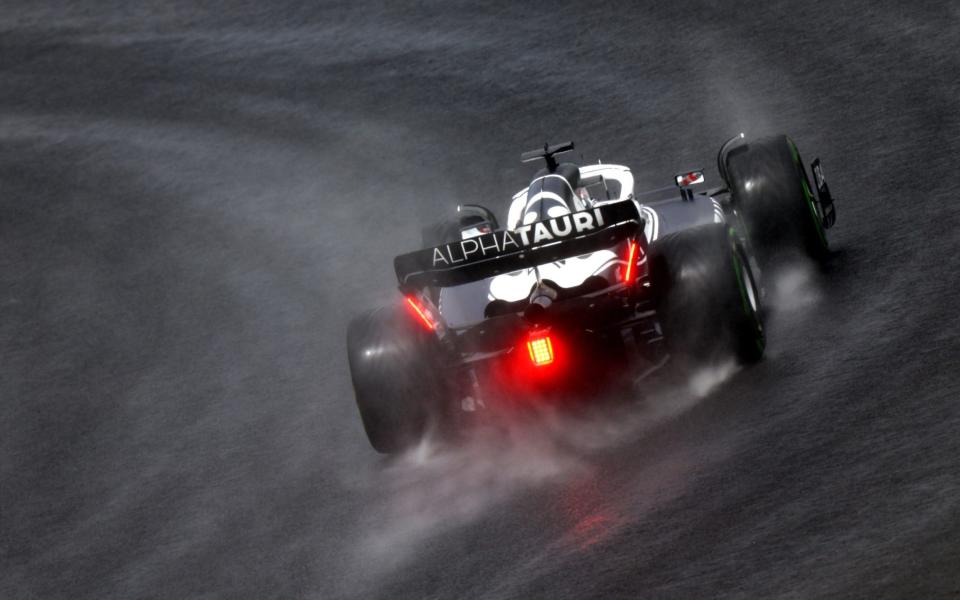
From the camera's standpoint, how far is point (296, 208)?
17.3 metres

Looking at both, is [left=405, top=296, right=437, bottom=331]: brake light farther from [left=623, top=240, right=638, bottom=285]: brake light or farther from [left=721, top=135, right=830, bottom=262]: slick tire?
[left=721, top=135, right=830, bottom=262]: slick tire

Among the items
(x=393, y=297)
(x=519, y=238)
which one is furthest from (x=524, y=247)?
(x=393, y=297)

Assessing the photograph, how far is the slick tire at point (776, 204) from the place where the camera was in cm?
1107

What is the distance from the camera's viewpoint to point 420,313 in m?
9.96

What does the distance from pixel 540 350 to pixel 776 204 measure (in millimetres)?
2679

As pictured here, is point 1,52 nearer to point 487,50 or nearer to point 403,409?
point 487,50

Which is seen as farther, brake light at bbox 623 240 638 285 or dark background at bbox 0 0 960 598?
brake light at bbox 623 240 638 285

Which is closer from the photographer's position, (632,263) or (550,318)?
(550,318)

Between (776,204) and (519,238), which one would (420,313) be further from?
(776,204)

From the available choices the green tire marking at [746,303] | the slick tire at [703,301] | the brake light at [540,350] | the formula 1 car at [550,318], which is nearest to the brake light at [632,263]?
the formula 1 car at [550,318]

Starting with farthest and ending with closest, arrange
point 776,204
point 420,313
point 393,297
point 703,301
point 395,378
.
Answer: point 393,297 < point 776,204 < point 420,313 < point 395,378 < point 703,301

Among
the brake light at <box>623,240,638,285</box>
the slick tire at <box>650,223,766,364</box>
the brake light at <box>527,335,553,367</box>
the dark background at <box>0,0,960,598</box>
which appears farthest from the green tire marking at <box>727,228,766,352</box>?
the brake light at <box>527,335,553,367</box>

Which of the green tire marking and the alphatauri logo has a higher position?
the alphatauri logo

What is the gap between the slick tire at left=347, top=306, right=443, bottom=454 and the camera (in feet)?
31.8
